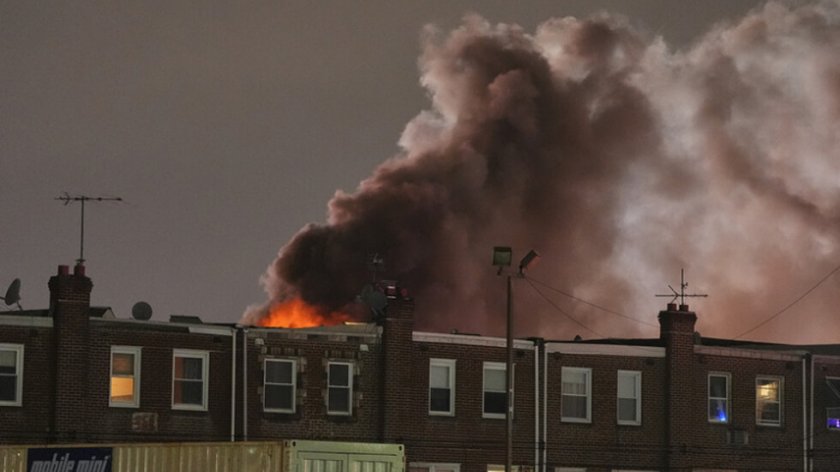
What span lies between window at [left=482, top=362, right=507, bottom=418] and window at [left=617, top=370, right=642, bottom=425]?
→ 439cm

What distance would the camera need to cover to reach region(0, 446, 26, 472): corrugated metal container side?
38625mm

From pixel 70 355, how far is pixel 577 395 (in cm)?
1739

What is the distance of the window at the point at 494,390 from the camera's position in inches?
2329

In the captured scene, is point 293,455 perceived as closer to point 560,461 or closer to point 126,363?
point 126,363

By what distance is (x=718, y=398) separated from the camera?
63.2 metres

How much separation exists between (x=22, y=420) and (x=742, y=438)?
24738 millimetres

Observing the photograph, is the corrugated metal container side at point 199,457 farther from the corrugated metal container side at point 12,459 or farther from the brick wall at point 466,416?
the brick wall at point 466,416

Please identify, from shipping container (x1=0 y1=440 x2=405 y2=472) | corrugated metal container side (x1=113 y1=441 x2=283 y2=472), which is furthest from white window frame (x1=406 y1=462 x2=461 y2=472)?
corrugated metal container side (x1=113 y1=441 x2=283 y2=472)

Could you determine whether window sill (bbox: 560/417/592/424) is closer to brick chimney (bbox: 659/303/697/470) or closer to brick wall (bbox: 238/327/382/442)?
brick chimney (bbox: 659/303/697/470)

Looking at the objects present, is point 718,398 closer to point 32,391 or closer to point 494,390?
point 494,390

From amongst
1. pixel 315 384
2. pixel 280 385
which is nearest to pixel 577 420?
pixel 315 384

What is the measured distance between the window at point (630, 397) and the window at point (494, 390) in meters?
4.39

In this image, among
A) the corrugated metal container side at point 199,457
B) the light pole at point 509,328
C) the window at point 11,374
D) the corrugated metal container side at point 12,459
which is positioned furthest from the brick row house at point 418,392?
the corrugated metal container side at point 199,457

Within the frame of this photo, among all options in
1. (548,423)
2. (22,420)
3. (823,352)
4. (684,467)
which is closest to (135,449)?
(22,420)
